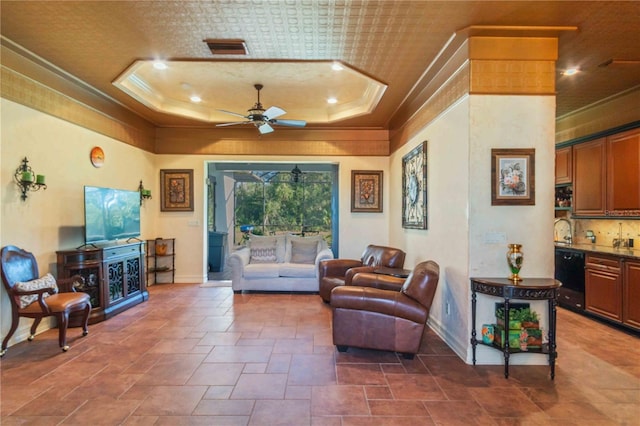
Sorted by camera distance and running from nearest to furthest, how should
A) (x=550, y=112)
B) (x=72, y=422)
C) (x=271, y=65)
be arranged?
(x=72, y=422) → (x=550, y=112) → (x=271, y=65)

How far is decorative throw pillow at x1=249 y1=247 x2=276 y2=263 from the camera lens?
5.82 metres

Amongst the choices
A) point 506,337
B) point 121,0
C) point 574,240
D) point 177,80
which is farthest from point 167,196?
point 574,240

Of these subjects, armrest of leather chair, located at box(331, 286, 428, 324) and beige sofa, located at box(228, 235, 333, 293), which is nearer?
armrest of leather chair, located at box(331, 286, 428, 324)

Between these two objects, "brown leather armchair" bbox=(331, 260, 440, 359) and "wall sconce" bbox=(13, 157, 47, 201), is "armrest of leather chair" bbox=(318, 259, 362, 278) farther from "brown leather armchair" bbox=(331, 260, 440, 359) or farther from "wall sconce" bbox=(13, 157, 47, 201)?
"wall sconce" bbox=(13, 157, 47, 201)

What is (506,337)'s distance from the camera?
8.82 ft

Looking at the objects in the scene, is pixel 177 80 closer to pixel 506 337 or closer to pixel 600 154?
pixel 506 337

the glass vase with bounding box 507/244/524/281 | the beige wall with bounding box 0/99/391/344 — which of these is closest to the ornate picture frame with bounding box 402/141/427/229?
the beige wall with bounding box 0/99/391/344

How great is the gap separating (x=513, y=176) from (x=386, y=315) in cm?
170

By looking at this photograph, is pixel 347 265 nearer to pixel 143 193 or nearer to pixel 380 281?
pixel 380 281

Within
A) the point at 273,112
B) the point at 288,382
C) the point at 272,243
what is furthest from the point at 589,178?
the point at 272,243

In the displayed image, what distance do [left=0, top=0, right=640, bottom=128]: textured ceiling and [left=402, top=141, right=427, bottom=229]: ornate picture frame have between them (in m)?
1.00

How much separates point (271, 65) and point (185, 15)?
140 centimetres

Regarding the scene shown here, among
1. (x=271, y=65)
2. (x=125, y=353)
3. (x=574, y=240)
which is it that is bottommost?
(x=125, y=353)

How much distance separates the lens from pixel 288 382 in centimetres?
259
